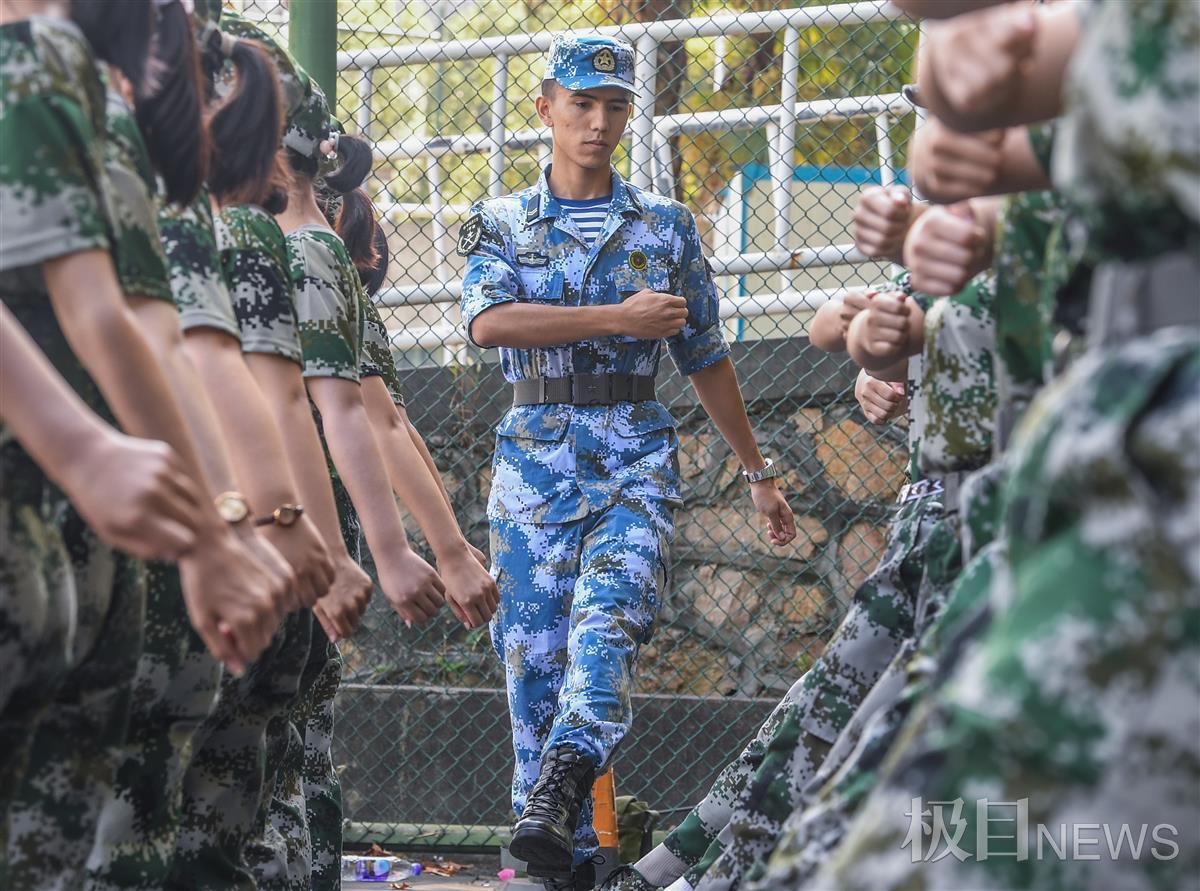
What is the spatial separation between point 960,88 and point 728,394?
3259mm

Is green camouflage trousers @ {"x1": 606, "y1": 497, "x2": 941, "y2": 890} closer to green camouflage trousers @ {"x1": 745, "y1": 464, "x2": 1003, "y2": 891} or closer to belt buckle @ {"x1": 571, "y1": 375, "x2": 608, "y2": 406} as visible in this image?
green camouflage trousers @ {"x1": 745, "y1": 464, "x2": 1003, "y2": 891}

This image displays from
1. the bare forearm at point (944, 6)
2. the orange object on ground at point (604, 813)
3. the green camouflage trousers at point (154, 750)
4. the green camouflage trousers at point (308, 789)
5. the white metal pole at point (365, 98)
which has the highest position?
the bare forearm at point (944, 6)

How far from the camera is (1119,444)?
138 centimetres

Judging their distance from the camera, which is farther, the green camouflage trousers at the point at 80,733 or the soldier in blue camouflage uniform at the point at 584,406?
the soldier in blue camouflage uniform at the point at 584,406

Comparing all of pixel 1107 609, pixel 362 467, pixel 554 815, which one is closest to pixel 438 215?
pixel 554 815

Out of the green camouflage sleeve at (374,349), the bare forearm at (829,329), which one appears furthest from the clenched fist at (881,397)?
the green camouflage sleeve at (374,349)

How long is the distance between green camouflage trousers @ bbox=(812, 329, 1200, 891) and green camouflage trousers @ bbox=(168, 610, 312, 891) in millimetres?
1634

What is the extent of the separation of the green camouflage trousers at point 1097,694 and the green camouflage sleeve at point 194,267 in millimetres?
1567

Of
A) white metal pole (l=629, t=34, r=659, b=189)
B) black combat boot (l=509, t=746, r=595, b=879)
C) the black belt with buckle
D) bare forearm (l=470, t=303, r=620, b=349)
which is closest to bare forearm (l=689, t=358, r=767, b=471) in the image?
the black belt with buckle

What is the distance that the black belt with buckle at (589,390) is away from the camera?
483cm

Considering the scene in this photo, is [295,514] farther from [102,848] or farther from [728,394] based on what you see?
[728,394]

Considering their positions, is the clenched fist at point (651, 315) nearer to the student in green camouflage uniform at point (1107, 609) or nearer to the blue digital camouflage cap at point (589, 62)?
the blue digital camouflage cap at point (589, 62)

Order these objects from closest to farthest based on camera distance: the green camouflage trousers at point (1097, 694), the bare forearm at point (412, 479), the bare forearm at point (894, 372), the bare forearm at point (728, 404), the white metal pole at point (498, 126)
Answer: the green camouflage trousers at point (1097, 694) < the bare forearm at point (894, 372) < the bare forearm at point (412, 479) < the bare forearm at point (728, 404) < the white metal pole at point (498, 126)

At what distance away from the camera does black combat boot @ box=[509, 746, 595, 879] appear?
4.12 meters
